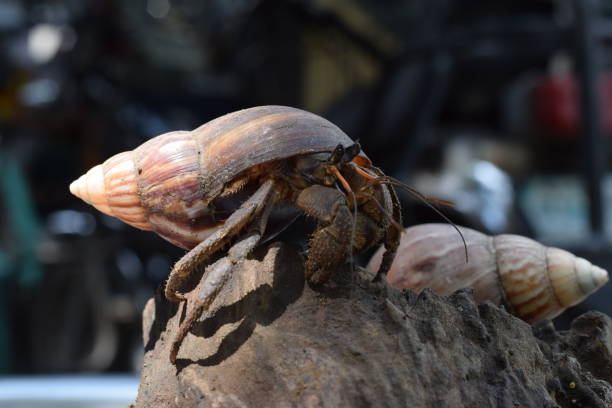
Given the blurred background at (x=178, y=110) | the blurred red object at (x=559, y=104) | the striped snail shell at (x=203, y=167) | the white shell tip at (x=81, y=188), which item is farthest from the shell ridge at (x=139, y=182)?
the blurred red object at (x=559, y=104)

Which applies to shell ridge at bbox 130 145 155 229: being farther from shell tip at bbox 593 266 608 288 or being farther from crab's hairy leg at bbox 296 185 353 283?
shell tip at bbox 593 266 608 288

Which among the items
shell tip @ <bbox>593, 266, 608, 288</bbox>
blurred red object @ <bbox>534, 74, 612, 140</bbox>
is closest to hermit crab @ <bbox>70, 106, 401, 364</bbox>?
shell tip @ <bbox>593, 266, 608, 288</bbox>

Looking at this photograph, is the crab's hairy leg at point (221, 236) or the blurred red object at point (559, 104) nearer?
the crab's hairy leg at point (221, 236)

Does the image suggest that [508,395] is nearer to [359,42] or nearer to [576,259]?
[576,259]

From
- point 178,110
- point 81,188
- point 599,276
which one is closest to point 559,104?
point 178,110

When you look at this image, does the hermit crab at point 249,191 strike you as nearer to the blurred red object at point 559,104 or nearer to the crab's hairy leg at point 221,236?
the crab's hairy leg at point 221,236

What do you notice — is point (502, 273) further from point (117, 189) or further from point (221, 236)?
point (117, 189)
